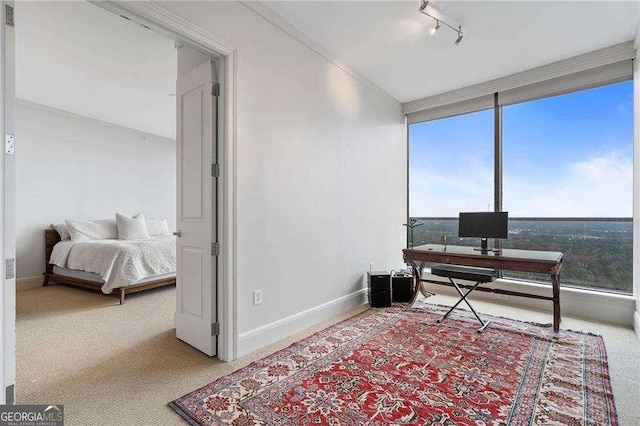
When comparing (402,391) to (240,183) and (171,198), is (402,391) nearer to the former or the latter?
(240,183)

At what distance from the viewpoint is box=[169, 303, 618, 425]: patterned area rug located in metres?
1.62

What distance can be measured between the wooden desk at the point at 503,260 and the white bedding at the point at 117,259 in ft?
10.7

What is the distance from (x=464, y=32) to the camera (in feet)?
9.49

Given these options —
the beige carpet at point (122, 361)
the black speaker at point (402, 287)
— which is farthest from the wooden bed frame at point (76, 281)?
the black speaker at point (402, 287)

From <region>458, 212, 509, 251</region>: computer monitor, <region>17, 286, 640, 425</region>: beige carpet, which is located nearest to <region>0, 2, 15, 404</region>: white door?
<region>17, 286, 640, 425</region>: beige carpet

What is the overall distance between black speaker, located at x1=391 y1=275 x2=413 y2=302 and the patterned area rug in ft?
3.04

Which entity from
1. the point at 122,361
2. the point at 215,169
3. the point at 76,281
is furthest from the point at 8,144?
the point at 76,281

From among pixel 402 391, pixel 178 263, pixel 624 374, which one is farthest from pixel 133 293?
pixel 624 374

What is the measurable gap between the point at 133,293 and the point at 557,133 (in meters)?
5.79

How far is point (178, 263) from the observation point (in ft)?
8.69

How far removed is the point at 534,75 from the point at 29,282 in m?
7.32

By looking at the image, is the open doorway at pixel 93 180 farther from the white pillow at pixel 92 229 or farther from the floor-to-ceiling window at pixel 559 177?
the floor-to-ceiling window at pixel 559 177

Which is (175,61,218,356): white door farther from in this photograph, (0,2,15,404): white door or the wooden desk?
the wooden desk

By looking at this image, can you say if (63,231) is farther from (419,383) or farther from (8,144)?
(419,383)
